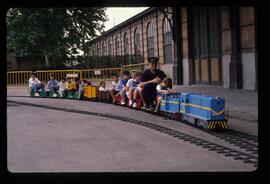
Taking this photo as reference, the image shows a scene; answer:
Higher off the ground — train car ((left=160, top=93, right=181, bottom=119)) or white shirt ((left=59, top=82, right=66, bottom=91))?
white shirt ((left=59, top=82, right=66, bottom=91))

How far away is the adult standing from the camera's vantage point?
12.4 meters

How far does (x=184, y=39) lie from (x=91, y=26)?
5854mm

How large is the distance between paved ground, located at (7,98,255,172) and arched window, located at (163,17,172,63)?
1414 cm

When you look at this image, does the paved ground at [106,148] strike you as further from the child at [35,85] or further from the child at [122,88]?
the child at [35,85]

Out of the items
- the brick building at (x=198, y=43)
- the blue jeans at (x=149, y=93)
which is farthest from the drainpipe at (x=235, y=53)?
the blue jeans at (x=149, y=93)

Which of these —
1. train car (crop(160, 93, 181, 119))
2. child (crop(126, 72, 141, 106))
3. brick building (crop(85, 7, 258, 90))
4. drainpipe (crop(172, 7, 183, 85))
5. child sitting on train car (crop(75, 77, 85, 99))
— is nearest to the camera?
train car (crop(160, 93, 181, 119))

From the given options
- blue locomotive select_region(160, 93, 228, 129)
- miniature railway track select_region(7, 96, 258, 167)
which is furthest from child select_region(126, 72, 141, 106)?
blue locomotive select_region(160, 93, 228, 129)

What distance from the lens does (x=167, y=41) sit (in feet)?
81.7

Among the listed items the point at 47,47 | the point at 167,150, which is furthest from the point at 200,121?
the point at 47,47

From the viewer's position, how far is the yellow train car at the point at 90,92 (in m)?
19.0

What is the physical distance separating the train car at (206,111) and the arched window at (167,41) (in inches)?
593

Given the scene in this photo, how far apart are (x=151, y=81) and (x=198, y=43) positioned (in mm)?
10550

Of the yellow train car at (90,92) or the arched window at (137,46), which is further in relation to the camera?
the arched window at (137,46)

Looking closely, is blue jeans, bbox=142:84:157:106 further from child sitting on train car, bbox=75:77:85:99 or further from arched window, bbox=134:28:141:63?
arched window, bbox=134:28:141:63
